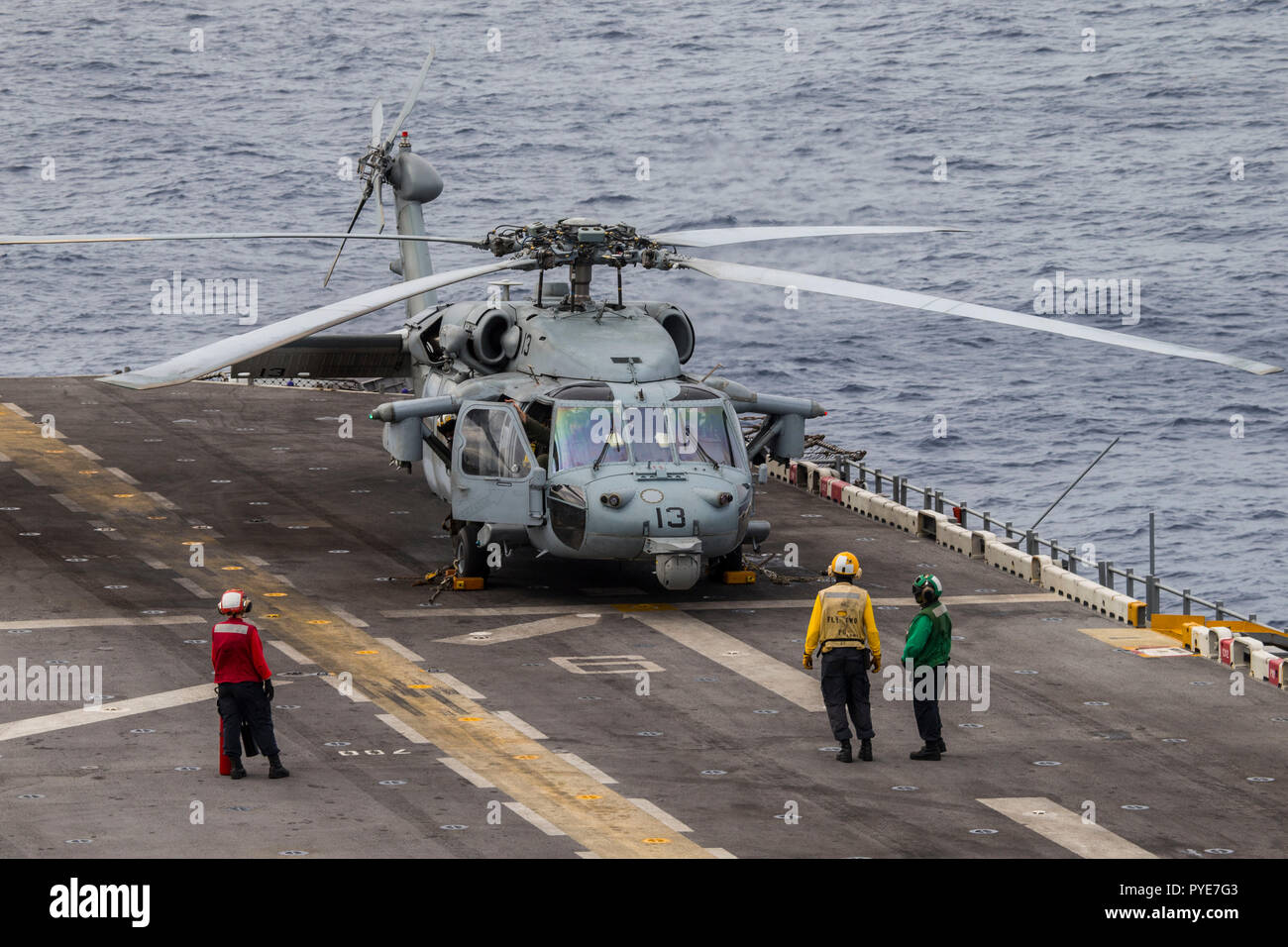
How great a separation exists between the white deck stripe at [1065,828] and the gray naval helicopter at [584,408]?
22.6 feet

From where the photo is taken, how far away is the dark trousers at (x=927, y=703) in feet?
71.3

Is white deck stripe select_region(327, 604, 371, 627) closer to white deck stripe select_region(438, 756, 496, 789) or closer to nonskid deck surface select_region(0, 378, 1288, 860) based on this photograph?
nonskid deck surface select_region(0, 378, 1288, 860)

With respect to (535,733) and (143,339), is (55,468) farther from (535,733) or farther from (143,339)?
(143,339)

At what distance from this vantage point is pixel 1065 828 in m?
19.8

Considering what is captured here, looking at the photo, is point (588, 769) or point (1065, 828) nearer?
point (1065, 828)

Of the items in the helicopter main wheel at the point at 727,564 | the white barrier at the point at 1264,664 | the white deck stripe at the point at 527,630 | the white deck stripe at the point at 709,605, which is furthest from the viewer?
the helicopter main wheel at the point at 727,564

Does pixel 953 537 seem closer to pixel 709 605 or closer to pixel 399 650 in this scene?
pixel 709 605

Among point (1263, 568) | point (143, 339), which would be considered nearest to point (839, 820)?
point (1263, 568)

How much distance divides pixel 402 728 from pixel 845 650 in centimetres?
491

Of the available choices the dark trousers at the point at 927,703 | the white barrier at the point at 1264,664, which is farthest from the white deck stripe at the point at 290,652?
the white barrier at the point at 1264,664

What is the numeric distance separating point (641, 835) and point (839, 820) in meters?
1.96

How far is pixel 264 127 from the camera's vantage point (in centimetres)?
10256

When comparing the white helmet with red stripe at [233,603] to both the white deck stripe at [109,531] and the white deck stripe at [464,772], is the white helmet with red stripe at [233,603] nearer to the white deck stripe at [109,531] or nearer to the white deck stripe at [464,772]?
the white deck stripe at [464,772]

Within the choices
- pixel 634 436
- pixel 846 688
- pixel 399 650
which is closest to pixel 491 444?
pixel 634 436
